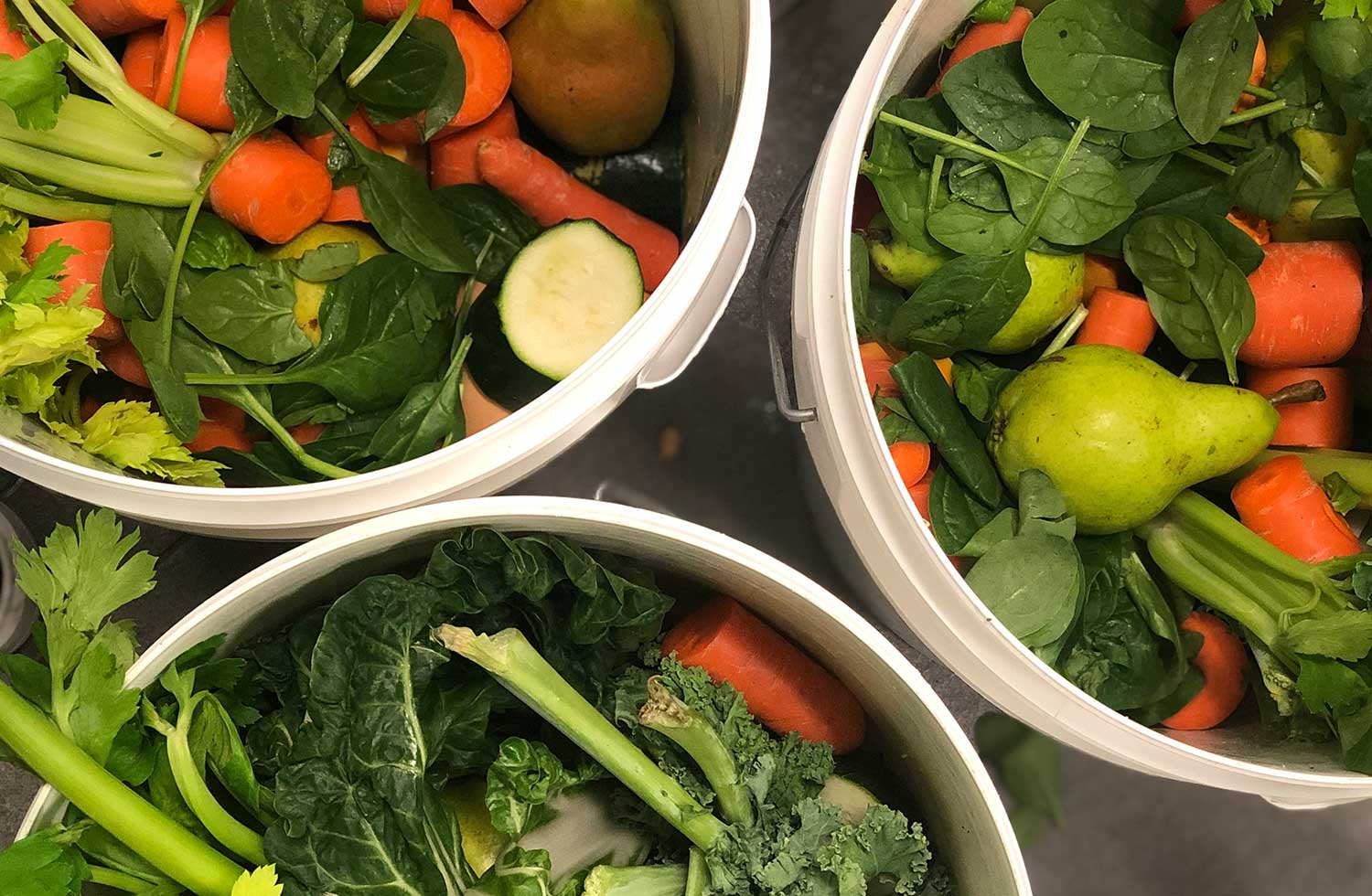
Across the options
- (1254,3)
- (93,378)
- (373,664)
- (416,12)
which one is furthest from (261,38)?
(1254,3)

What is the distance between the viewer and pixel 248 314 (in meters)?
0.75

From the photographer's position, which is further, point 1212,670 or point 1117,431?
point 1212,670

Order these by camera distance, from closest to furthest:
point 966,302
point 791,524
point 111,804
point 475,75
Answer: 1. point 111,804
2. point 966,302
3. point 475,75
4. point 791,524

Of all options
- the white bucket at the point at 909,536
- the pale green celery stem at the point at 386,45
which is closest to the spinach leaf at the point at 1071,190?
the white bucket at the point at 909,536

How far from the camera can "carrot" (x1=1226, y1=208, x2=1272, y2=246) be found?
810mm

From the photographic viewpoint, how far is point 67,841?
2.04ft

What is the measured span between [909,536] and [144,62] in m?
0.68

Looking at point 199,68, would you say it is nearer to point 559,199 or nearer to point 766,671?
point 559,199

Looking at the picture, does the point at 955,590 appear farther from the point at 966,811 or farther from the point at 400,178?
the point at 400,178

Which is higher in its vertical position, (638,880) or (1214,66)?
(1214,66)

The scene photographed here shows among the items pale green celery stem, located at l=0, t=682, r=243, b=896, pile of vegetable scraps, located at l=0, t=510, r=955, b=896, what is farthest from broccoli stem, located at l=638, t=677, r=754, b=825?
pale green celery stem, located at l=0, t=682, r=243, b=896

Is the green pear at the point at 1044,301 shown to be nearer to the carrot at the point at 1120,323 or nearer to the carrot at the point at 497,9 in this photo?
the carrot at the point at 1120,323

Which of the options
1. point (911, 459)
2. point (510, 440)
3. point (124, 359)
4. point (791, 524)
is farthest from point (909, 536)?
point (124, 359)

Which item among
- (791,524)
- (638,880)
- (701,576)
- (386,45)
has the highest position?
(386,45)
